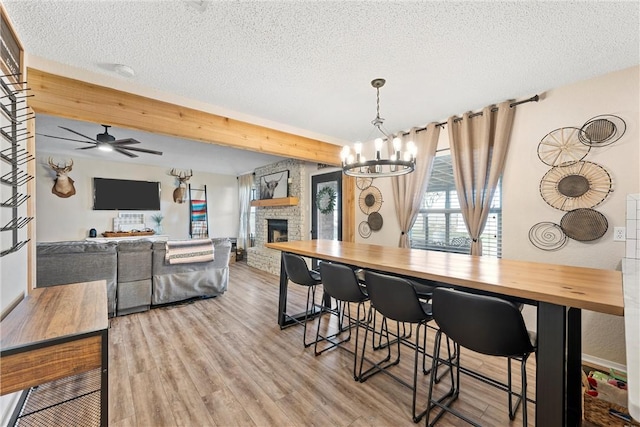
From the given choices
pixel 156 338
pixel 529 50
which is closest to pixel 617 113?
pixel 529 50

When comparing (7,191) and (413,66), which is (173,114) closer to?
(7,191)

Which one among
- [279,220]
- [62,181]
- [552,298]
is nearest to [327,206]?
[279,220]

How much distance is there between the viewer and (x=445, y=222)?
3.39 meters

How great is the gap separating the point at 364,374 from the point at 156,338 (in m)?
2.08

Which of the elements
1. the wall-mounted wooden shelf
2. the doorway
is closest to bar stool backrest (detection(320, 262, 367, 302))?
the doorway

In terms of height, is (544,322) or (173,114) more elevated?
(173,114)

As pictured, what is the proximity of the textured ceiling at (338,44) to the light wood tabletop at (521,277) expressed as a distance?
1543mm

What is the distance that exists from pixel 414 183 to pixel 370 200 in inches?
32.4

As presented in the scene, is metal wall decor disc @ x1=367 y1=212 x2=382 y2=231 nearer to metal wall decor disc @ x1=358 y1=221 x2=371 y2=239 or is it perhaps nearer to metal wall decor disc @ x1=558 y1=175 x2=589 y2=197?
metal wall decor disc @ x1=358 y1=221 x2=371 y2=239

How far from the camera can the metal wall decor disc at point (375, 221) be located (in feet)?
13.2

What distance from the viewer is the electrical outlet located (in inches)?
83.9

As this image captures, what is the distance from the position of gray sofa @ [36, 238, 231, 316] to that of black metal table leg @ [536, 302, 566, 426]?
3709 millimetres

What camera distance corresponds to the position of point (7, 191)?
149 centimetres

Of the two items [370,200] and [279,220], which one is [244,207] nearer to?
[279,220]
